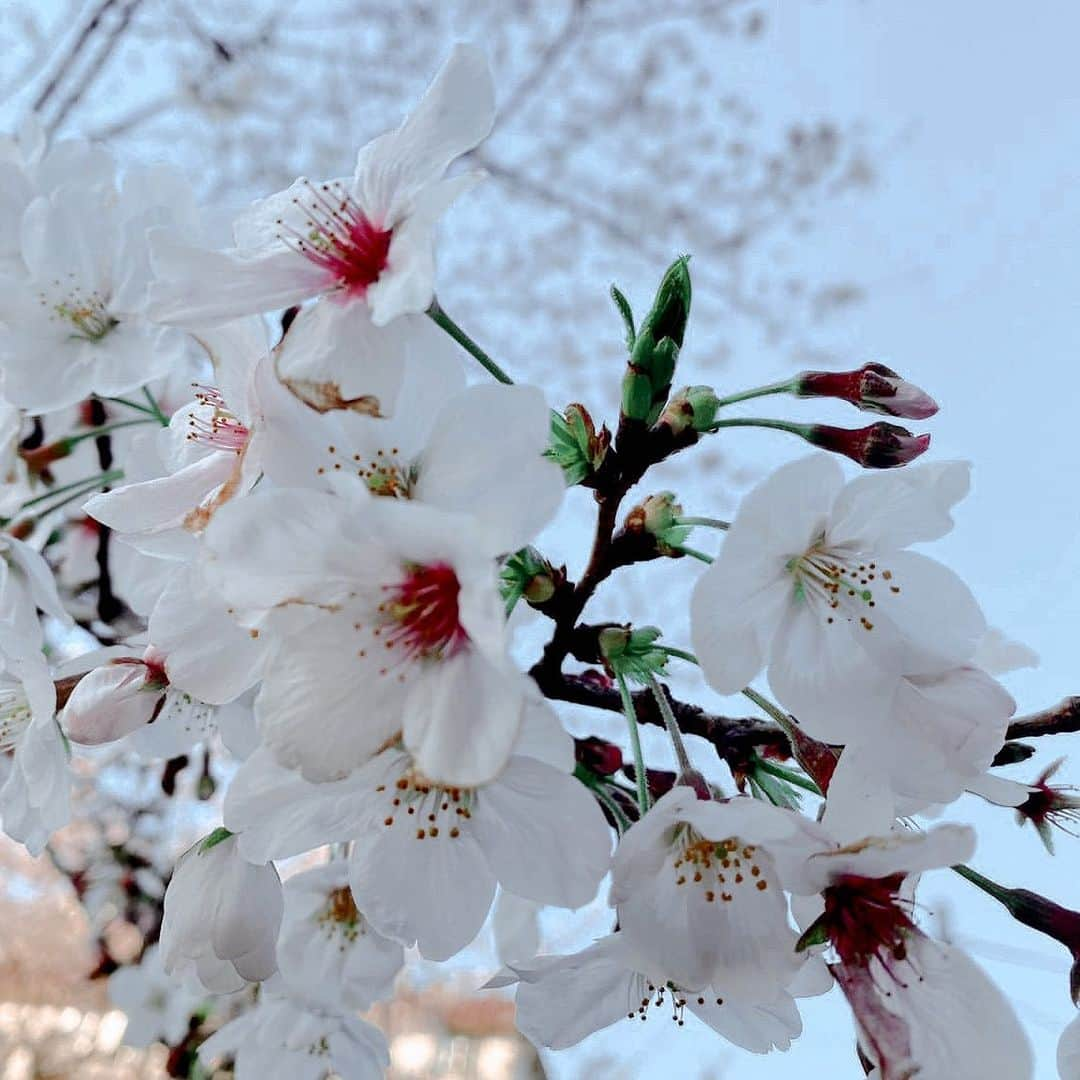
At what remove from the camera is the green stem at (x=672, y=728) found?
2.44 feet

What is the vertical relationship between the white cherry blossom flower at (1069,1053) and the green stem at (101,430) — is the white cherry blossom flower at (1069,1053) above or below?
above

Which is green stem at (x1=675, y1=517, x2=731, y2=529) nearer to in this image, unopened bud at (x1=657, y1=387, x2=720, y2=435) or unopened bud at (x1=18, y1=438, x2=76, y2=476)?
unopened bud at (x1=657, y1=387, x2=720, y2=435)

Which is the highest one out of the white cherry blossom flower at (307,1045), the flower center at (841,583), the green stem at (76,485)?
the flower center at (841,583)

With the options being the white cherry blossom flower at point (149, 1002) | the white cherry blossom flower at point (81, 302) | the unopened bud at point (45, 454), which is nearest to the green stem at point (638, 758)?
the white cherry blossom flower at point (81, 302)

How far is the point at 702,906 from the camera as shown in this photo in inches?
26.5

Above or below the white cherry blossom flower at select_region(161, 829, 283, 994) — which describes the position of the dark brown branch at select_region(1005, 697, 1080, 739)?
above

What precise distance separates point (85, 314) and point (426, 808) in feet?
3.48

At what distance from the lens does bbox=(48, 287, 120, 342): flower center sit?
4.53ft

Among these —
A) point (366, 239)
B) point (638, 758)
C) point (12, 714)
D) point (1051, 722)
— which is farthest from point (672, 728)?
point (12, 714)

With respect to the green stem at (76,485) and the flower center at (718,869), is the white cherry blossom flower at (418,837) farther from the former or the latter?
the green stem at (76,485)

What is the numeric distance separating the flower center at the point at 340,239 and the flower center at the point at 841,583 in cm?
42

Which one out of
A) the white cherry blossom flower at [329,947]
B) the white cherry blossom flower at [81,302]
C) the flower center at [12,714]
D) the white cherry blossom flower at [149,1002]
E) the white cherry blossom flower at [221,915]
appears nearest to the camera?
the white cherry blossom flower at [221,915]

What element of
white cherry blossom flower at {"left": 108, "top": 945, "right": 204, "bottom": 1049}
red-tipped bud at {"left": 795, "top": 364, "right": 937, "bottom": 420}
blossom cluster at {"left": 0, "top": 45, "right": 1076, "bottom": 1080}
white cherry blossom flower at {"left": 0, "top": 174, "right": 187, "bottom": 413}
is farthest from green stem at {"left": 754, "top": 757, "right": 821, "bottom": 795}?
white cherry blossom flower at {"left": 108, "top": 945, "right": 204, "bottom": 1049}

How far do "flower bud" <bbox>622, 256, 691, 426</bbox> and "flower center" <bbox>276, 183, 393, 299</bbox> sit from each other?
0.72 ft
